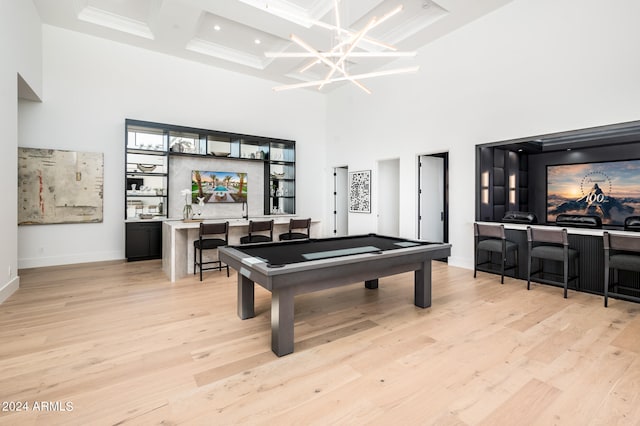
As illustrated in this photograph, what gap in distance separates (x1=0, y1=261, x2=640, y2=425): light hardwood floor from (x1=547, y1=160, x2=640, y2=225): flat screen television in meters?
1.93

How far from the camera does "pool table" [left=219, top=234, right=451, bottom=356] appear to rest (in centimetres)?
242

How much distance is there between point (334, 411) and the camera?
70.6 inches

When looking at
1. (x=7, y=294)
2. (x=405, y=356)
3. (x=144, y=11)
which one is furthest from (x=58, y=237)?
(x=405, y=356)

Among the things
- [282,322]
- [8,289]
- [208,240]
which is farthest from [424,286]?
[8,289]

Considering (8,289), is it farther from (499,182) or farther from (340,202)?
(499,182)

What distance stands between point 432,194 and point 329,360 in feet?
17.1

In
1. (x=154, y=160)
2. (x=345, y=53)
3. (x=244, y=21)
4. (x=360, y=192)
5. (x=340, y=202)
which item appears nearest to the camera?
(x=345, y=53)

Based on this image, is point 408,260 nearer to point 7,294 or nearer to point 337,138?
point 7,294

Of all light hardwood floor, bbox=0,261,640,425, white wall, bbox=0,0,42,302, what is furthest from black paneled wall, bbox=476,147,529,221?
white wall, bbox=0,0,42,302

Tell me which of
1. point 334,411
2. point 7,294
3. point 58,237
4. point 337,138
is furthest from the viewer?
point 337,138

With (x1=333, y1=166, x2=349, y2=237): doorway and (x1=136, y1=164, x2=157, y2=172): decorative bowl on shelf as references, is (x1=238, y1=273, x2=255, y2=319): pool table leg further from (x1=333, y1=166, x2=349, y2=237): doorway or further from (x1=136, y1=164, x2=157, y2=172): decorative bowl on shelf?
(x1=333, y1=166, x2=349, y2=237): doorway

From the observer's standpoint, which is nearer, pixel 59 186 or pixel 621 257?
pixel 621 257

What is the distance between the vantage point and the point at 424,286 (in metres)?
3.48

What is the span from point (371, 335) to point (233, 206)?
5655 mm
